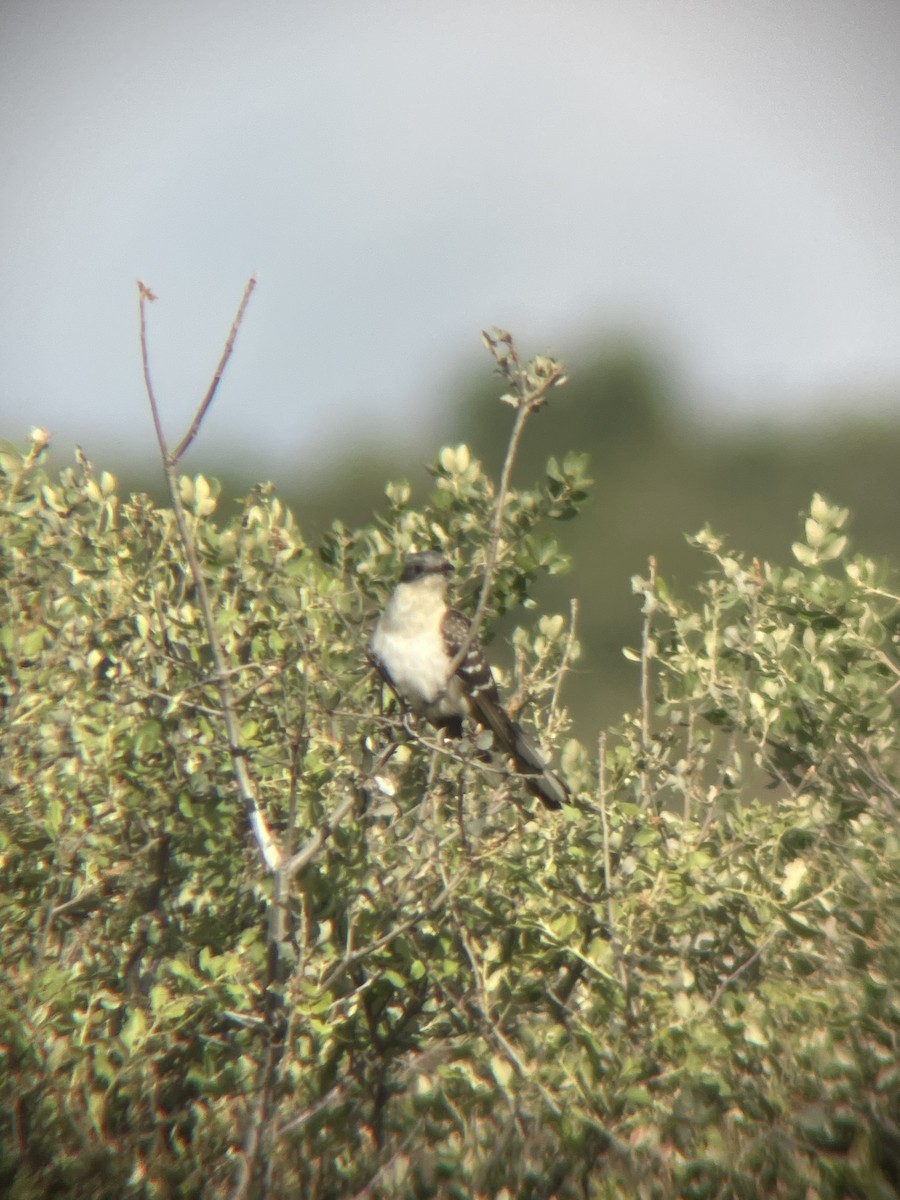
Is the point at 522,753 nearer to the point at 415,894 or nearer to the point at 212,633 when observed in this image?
the point at 415,894

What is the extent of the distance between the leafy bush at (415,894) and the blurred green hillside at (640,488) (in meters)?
27.0

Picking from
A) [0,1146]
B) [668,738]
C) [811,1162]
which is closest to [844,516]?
[668,738]

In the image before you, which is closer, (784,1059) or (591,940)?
(784,1059)

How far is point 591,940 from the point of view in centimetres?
434

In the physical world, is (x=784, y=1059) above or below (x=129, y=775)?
above

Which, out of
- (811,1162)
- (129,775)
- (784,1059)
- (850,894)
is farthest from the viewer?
(129,775)

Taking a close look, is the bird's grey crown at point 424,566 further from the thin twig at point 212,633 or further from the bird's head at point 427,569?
the thin twig at point 212,633

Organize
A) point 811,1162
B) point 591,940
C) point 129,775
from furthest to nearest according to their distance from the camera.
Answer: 1. point 129,775
2. point 591,940
3. point 811,1162

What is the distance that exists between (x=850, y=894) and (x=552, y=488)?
1.56 m

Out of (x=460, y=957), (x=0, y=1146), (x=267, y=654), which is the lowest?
(x=0, y=1146)

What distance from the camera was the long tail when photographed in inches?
210

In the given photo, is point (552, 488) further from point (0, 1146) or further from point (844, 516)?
point (0, 1146)

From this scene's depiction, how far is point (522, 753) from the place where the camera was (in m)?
6.27

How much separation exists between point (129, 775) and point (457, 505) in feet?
4.71
